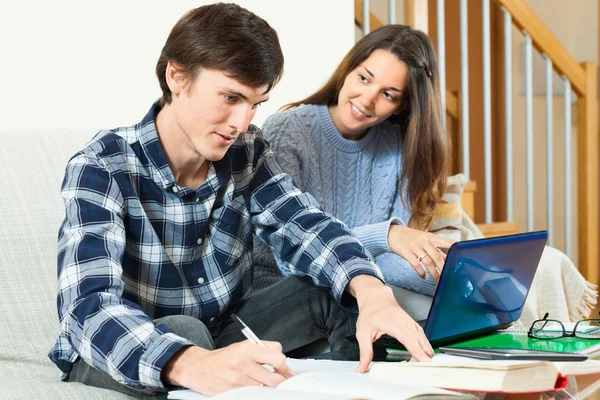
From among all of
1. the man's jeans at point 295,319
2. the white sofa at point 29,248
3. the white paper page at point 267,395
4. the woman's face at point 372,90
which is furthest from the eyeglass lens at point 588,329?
the white sofa at point 29,248

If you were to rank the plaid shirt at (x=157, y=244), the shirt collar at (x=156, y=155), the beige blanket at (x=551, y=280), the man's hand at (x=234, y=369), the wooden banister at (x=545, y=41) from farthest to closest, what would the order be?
the wooden banister at (x=545, y=41), the beige blanket at (x=551, y=280), the shirt collar at (x=156, y=155), the plaid shirt at (x=157, y=244), the man's hand at (x=234, y=369)

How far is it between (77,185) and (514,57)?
332cm

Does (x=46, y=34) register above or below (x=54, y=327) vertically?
above

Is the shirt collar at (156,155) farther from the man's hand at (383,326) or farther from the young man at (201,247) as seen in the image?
the man's hand at (383,326)

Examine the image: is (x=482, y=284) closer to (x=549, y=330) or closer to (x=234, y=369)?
(x=549, y=330)

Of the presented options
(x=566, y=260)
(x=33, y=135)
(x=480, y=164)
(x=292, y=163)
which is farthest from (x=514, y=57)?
(x=33, y=135)

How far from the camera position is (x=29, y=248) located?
4.61 ft

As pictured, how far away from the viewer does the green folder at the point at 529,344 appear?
104cm

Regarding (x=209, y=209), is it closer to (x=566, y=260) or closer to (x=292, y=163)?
(x=292, y=163)

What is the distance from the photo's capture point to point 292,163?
163 centimetres

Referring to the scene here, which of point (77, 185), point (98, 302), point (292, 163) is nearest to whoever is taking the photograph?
point (98, 302)

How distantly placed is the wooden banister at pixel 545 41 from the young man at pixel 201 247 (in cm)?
170

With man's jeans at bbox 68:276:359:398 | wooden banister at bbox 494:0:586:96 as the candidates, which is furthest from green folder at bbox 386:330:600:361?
wooden banister at bbox 494:0:586:96

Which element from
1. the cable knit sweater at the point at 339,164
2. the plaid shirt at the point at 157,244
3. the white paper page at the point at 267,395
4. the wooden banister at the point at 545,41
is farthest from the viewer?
the wooden banister at the point at 545,41
